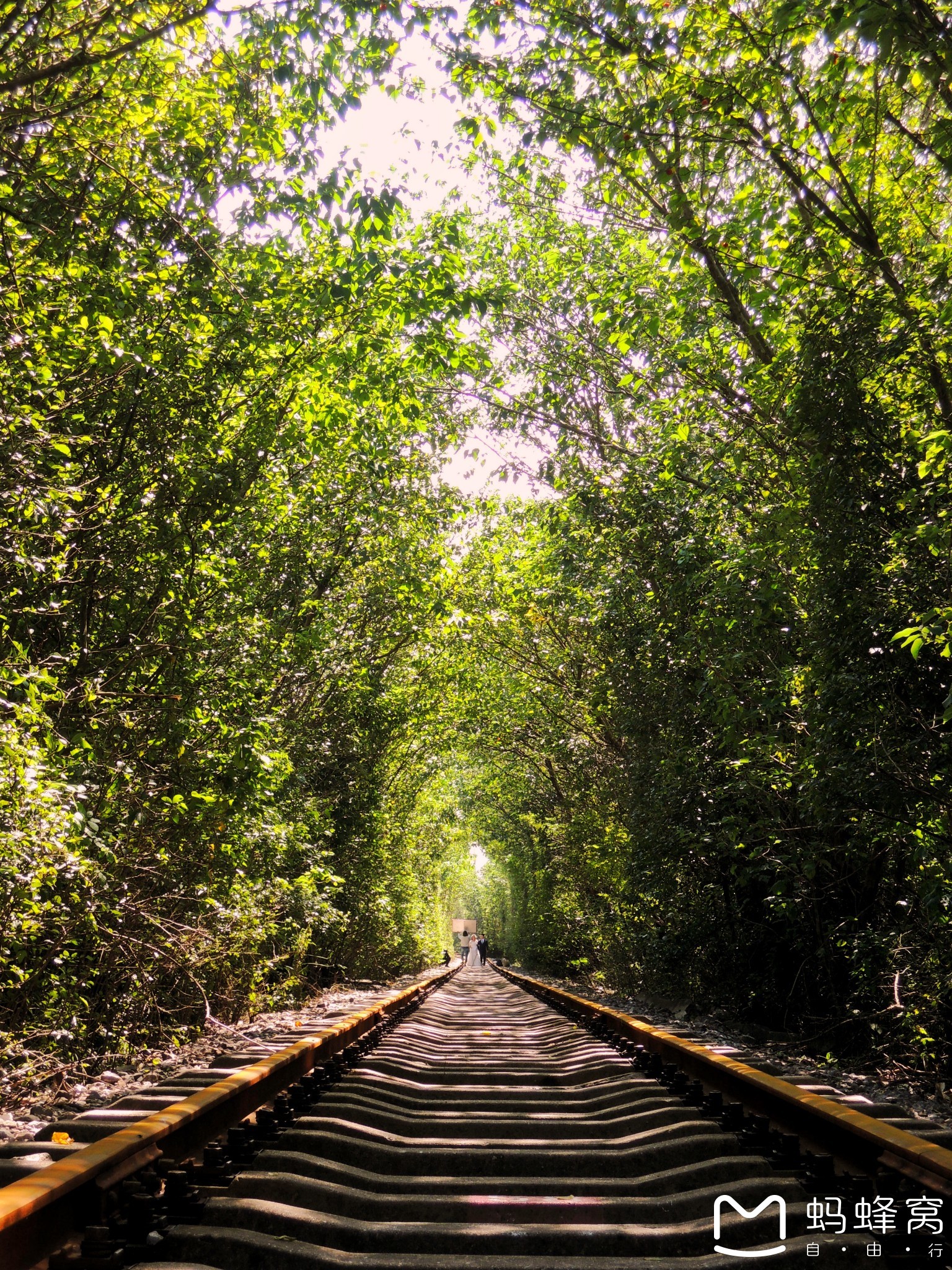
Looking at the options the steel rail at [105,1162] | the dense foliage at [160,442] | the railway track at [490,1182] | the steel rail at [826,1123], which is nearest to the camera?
the steel rail at [105,1162]

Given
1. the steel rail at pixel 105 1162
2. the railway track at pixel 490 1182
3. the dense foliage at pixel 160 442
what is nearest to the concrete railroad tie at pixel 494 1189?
the railway track at pixel 490 1182

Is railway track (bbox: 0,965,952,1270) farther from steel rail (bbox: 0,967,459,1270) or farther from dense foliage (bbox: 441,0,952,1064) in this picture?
dense foliage (bbox: 441,0,952,1064)

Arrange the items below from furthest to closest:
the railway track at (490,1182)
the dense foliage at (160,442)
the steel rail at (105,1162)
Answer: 1. the dense foliage at (160,442)
2. the railway track at (490,1182)
3. the steel rail at (105,1162)

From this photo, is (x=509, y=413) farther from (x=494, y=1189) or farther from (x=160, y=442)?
(x=494, y=1189)

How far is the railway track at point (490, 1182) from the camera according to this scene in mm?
2203

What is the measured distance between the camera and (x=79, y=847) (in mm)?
4508

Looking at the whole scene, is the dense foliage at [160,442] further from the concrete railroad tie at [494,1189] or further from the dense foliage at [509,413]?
the concrete railroad tie at [494,1189]

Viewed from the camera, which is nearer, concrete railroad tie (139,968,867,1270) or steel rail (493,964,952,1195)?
concrete railroad tie (139,968,867,1270)

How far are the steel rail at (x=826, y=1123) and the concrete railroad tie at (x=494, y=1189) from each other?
239 millimetres

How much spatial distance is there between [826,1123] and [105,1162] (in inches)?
92.2

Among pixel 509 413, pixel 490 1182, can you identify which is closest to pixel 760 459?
pixel 509 413

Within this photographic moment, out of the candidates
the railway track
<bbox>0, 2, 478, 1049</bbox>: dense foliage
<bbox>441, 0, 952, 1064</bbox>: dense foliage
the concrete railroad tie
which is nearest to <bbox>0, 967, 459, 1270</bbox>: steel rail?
the railway track

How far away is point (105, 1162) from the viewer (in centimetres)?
227

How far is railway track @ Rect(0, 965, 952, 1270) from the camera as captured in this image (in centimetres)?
220
